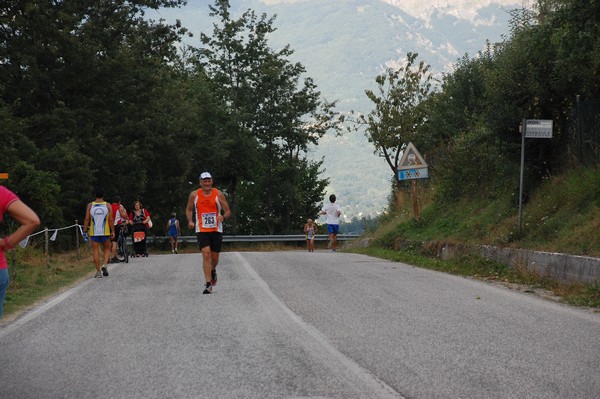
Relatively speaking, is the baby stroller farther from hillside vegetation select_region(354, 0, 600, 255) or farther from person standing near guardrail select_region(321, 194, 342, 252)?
hillside vegetation select_region(354, 0, 600, 255)

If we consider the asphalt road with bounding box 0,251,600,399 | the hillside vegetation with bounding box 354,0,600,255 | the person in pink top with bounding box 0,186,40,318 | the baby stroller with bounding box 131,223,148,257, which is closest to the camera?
the person in pink top with bounding box 0,186,40,318

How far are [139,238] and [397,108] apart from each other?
1087 inches

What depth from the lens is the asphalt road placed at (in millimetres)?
6656

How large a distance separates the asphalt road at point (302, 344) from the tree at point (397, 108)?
38135mm

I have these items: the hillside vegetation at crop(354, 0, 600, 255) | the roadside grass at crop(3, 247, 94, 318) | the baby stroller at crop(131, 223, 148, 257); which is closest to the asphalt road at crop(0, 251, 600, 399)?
the roadside grass at crop(3, 247, 94, 318)

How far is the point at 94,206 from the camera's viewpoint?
1852cm

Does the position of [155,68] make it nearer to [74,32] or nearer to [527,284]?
[74,32]

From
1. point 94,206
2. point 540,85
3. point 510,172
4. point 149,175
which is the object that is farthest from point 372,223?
point 149,175

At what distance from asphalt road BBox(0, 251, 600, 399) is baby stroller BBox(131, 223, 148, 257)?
14062 mm

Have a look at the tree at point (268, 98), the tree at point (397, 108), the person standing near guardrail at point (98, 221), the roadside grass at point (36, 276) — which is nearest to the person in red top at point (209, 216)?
the roadside grass at point (36, 276)

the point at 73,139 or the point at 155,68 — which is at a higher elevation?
the point at 155,68

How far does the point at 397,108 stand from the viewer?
2088 inches

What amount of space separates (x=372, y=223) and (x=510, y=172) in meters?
12.2

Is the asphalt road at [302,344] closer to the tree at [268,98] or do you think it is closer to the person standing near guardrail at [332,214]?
the person standing near guardrail at [332,214]
